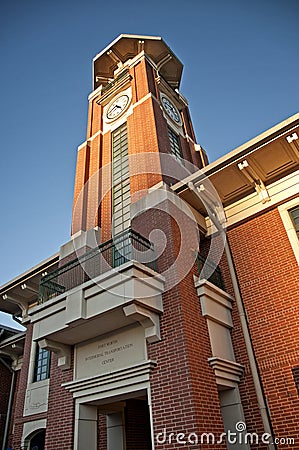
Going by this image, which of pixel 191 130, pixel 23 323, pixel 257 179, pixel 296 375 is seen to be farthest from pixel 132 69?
pixel 296 375

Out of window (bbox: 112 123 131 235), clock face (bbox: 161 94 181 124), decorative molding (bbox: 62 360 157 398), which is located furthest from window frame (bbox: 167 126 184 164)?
decorative molding (bbox: 62 360 157 398)

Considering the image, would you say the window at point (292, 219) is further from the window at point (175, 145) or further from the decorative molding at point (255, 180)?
the window at point (175, 145)

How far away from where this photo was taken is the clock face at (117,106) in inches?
605

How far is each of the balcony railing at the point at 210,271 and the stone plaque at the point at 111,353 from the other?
232 centimetres

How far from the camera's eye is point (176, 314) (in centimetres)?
751

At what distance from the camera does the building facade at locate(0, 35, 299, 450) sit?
723 cm

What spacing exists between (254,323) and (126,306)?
3474 millimetres

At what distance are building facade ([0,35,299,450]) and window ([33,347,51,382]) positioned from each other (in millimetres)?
56

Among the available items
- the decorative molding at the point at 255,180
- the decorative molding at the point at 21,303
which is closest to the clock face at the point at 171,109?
the decorative molding at the point at 255,180

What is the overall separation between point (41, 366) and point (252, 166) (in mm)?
9884

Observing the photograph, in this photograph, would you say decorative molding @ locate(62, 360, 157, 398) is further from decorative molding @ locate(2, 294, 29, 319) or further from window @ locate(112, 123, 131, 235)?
decorative molding @ locate(2, 294, 29, 319)

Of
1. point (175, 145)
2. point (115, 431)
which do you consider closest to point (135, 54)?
point (175, 145)

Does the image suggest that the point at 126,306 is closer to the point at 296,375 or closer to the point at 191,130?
the point at 296,375

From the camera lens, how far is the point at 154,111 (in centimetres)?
1370
